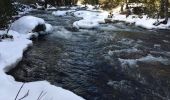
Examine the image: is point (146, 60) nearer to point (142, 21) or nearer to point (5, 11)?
point (5, 11)

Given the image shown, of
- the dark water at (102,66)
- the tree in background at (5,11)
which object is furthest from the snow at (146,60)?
the tree in background at (5,11)

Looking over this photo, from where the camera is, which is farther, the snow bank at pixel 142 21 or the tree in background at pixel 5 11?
the snow bank at pixel 142 21

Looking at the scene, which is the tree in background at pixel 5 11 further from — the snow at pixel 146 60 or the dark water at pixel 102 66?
the snow at pixel 146 60

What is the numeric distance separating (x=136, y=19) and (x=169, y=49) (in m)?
14.4

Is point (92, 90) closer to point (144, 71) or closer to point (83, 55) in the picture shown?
point (144, 71)

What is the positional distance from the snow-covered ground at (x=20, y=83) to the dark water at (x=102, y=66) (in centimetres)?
47

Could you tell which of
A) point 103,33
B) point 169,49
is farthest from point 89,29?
point 169,49

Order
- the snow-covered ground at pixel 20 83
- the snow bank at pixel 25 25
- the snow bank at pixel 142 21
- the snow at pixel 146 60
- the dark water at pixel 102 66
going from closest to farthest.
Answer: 1. the snow-covered ground at pixel 20 83
2. the dark water at pixel 102 66
3. the snow at pixel 146 60
4. the snow bank at pixel 25 25
5. the snow bank at pixel 142 21

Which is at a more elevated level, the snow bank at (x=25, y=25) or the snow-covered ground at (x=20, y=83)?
the snow bank at (x=25, y=25)

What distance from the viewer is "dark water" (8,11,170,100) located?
35.0ft

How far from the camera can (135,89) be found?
10695 mm

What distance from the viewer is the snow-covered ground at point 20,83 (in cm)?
812

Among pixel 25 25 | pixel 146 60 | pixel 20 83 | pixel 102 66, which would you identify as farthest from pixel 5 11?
pixel 20 83

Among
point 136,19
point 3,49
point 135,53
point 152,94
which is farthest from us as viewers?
point 136,19
